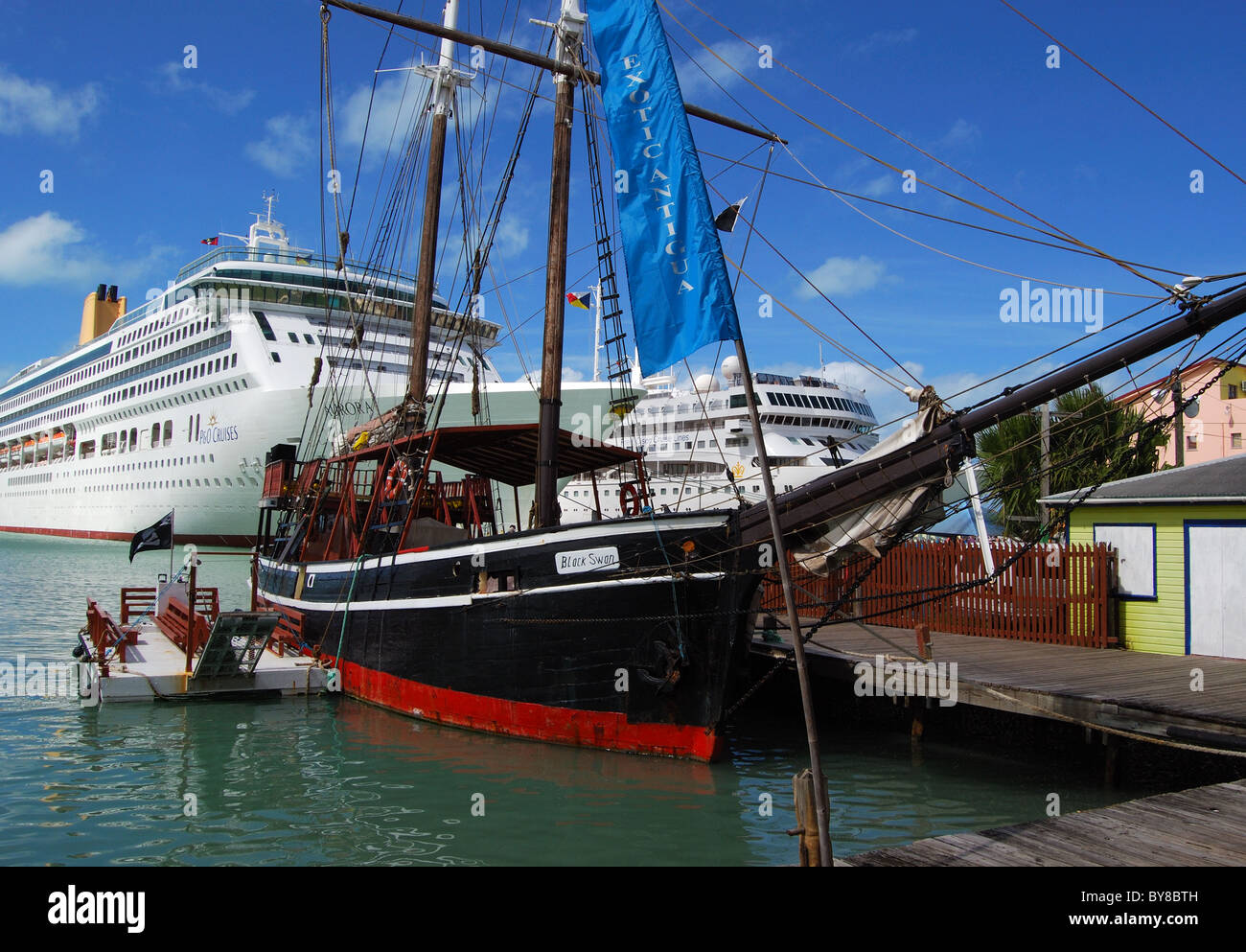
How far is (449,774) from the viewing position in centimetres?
972

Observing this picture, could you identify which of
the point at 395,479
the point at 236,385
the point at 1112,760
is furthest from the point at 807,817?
the point at 236,385

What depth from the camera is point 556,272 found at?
1267cm

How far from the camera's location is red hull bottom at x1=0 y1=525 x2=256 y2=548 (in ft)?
156

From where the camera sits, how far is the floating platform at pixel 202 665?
13.1 metres

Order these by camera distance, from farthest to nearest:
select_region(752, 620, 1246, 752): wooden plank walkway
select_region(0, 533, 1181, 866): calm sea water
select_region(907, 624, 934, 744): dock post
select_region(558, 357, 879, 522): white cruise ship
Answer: select_region(558, 357, 879, 522): white cruise ship → select_region(907, 624, 934, 744): dock post → select_region(752, 620, 1246, 752): wooden plank walkway → select_region(0, 533, 1181, 866): calm sea water

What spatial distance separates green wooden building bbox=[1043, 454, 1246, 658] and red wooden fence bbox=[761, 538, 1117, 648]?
14.9 inches

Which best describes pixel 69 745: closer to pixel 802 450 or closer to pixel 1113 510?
pixel 1113 510

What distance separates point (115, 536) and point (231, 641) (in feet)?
180

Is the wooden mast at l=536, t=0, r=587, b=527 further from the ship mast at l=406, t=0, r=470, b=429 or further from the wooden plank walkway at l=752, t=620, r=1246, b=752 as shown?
the ship mast at l=406, t=0, r=470, b=429

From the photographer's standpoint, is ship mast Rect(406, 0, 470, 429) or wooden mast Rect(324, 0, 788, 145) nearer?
wooden mast Rect(324, 0, 788, 145)

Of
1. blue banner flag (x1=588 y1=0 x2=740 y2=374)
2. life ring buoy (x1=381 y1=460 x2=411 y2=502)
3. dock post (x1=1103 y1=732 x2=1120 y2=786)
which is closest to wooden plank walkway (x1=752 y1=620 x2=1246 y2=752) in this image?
dock post (x1=1103 y1=732 x2=1120 y2=786)
